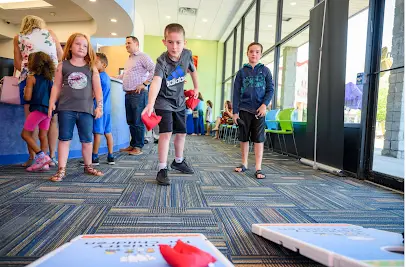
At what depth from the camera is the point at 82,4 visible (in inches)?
170

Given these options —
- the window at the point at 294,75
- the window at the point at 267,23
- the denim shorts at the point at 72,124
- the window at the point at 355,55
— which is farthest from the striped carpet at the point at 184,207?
the window at the point at 267,23

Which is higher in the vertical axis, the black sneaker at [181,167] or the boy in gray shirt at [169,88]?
the boy in gray shirt at [169,88]

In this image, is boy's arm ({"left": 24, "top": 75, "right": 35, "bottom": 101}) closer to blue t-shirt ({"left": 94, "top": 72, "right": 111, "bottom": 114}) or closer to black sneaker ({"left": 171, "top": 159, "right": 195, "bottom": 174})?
blue t-shirt ({"left": 94, "top": 72, "right": 111, "bottom": 114})

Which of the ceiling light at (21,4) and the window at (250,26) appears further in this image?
the window at (250,26)

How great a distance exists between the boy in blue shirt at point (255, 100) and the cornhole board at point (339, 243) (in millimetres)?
1413

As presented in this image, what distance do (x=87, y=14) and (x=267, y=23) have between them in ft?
12.2

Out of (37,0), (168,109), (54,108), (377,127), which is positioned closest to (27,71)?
(54,108)

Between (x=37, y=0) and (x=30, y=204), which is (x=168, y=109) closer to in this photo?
(x=30, y=204)

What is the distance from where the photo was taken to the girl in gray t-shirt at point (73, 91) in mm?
2090

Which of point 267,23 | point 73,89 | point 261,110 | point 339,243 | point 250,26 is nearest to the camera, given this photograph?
point 339,243

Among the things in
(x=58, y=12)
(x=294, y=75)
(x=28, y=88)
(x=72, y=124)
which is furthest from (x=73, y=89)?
(x=58, y=12)

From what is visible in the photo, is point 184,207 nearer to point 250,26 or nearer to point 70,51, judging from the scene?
point 70,51

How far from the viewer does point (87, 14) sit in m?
5.77

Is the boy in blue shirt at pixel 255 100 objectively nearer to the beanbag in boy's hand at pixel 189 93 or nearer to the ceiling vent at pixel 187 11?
the beanbag in boy's hand at pixel 189 93
